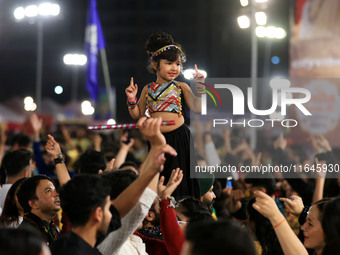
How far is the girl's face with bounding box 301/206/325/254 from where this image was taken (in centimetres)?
408

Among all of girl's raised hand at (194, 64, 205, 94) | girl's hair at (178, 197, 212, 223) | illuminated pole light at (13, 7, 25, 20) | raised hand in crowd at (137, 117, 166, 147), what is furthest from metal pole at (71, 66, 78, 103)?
raised hand in crowd at (137, 117, 166, 147)

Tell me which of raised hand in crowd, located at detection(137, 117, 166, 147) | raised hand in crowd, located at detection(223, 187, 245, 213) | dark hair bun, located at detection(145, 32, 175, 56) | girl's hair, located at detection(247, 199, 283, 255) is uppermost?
dark hair bun, located at detection(145, 32, 175, 56)

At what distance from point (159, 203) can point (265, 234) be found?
150cm

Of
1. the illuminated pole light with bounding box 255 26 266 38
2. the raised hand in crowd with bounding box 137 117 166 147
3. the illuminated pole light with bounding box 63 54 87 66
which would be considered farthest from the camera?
the illuminated pole light with bounding box 63 54 87 66

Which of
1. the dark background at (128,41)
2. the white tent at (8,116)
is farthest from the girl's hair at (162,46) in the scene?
the dark background at (128,41)

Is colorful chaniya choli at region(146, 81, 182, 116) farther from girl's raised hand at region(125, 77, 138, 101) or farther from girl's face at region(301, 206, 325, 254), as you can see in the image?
girl's face at region(301, 206, 325, 254)

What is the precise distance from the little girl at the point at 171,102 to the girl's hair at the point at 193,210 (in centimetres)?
109

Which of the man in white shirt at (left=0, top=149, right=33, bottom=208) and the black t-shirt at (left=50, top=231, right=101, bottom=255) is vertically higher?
the black t-shirt at (left=50, top=231, right=101, bottom=255)

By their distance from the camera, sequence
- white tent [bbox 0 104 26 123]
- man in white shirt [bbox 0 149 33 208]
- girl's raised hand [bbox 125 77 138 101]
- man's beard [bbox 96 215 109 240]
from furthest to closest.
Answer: white tent [bbox 0 104 26 123]
man in white shirt [bbox 0 149 33 208]
girl's raised hand [bbox 125 77 138 101]
man's beard [bbox 96 215 109 240]

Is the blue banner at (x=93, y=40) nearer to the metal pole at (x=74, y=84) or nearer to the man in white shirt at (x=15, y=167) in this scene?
the man in white shirt at (x=15, y=167)

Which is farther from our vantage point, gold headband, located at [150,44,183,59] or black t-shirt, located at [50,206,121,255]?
gold headband, located at [150,44,183,59]

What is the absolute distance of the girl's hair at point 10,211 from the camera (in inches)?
203

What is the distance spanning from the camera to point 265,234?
5.38 meters

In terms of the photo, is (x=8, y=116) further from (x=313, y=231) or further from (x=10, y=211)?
(x=313, y=231)
